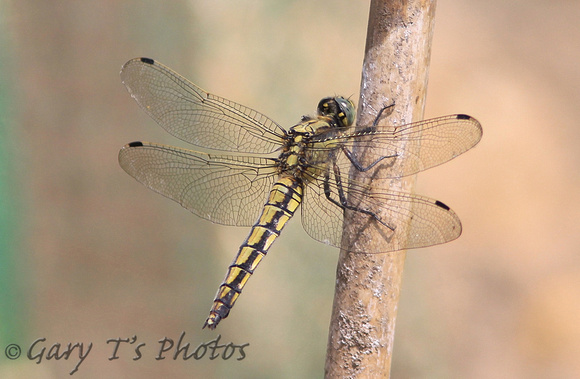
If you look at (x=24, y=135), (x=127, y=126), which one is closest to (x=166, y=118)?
(x=127, y=126)

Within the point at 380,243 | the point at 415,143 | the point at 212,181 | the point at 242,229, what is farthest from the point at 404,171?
the point at 242,229

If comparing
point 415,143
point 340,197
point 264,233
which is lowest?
point 264,233

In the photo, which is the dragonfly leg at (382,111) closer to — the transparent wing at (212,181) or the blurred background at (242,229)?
the transparent wing at (212,181)

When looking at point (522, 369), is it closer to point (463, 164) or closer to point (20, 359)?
point (463, 164)

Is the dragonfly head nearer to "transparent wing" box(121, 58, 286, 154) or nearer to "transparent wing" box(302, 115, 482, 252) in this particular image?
"transparent wing" box(121, 58, 286, 154)

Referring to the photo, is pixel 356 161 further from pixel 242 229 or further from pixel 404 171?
pixel 242 229
